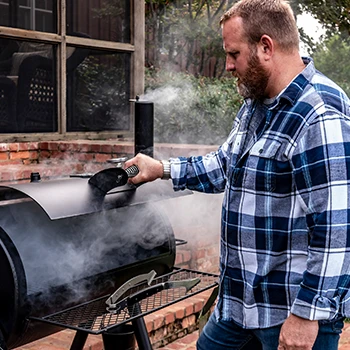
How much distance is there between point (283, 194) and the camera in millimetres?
1874

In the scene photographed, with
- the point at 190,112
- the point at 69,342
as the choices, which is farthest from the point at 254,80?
the point at 190,112

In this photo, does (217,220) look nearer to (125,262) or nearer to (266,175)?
(125,262)

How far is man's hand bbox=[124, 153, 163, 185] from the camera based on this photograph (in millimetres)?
2402

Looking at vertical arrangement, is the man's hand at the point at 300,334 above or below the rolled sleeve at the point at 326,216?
below

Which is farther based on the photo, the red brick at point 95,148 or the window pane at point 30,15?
the red brick at point 95,148

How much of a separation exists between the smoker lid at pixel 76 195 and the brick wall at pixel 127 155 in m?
1.21

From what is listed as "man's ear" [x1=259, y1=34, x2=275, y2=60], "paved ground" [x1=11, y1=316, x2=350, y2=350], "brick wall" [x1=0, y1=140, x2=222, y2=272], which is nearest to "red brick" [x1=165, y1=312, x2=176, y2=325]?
"paved ground" [x1=11, y1=316, x2=350, y2=350]

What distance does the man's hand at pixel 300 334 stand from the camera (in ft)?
5.83

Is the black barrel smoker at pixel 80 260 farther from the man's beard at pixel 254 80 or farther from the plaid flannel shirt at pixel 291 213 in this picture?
the man's beard at pixel 254 80

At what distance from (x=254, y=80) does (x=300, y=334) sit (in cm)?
75

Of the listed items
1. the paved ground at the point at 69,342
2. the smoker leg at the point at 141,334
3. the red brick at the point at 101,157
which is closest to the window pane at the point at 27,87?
the red brick at the point at 101,157

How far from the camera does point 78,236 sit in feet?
7.71

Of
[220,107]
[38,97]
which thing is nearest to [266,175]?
[38,97]

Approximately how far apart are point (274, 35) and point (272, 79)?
0.14m
